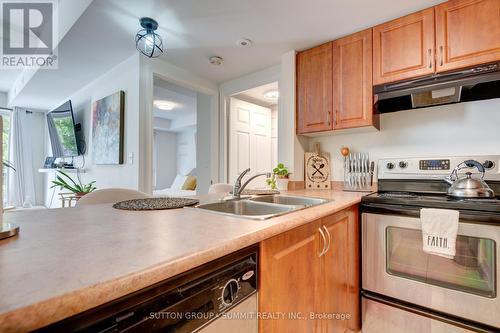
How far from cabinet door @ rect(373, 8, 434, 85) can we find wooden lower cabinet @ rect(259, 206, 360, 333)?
106 centimetres

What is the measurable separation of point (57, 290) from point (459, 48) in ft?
7.26

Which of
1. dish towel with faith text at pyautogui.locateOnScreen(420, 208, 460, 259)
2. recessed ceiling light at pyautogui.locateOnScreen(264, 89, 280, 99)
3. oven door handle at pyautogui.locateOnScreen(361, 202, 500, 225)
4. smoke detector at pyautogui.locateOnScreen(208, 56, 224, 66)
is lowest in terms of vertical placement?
dish towel with faith text at pyautogui.locateOnScreen(420, 208, 460, 259)

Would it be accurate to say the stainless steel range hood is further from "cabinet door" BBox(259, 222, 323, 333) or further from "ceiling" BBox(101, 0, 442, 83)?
"cabinet door" BBox(259, 222, 323, 333)

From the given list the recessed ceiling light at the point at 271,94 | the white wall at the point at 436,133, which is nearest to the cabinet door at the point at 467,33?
the white wall at the point at 436,133

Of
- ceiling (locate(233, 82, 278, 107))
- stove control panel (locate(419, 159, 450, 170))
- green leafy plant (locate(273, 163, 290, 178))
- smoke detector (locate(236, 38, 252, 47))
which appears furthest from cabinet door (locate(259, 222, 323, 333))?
ceiling (locate(233, 82, 278, 107))

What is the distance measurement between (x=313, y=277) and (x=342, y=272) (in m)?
0.41

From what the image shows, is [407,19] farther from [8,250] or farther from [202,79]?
[8,250]

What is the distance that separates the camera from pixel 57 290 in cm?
34

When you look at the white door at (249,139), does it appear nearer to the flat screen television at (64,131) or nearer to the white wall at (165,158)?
the flat screen television at (64,131)

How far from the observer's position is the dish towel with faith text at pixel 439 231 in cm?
121

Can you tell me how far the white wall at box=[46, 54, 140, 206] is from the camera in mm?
2357

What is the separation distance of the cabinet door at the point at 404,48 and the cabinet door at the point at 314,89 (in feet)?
1.24

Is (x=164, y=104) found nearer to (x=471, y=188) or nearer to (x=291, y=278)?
(x=291, y=278)

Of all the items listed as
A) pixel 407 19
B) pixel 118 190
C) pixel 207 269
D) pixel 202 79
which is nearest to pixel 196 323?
pixel 207 269
